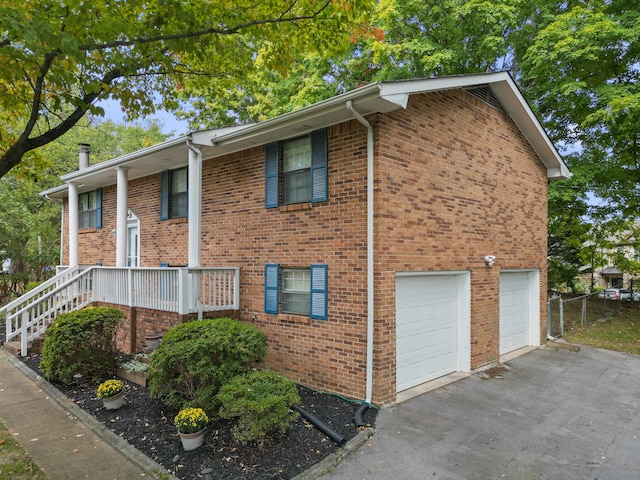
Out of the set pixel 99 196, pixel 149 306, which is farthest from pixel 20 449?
pixel 99 196

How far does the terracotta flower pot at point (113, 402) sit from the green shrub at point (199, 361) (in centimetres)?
70

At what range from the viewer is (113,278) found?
32.3ft

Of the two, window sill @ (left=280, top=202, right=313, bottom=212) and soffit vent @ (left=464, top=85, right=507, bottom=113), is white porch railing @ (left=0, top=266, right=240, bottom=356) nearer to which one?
window sill @ (left=280, top=202, right=313, bottom=212)

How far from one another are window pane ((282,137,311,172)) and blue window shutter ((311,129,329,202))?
0.32m

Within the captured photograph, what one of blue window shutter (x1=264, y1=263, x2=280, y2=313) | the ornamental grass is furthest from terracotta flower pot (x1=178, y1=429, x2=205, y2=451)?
blue window shutter (x1=264, y1=263, x2=280, y2=313)

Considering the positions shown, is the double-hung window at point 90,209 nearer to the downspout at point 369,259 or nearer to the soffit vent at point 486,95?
the downspout at point 369,259

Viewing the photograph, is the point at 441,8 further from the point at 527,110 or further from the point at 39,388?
the point at 39,388

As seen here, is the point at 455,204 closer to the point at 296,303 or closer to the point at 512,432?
the point at 296,303

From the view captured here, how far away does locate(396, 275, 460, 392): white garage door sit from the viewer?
23.7ft

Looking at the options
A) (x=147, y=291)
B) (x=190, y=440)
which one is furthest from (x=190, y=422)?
(x=147, y=291)

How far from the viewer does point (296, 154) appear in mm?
7945

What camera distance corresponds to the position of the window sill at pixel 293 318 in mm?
7367

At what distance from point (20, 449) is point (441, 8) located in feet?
56.8

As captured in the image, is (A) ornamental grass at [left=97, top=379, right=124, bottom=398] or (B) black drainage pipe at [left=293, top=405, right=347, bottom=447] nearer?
(B) black drainage pipe at [left=293, top=405, right=347, bottom=447]
